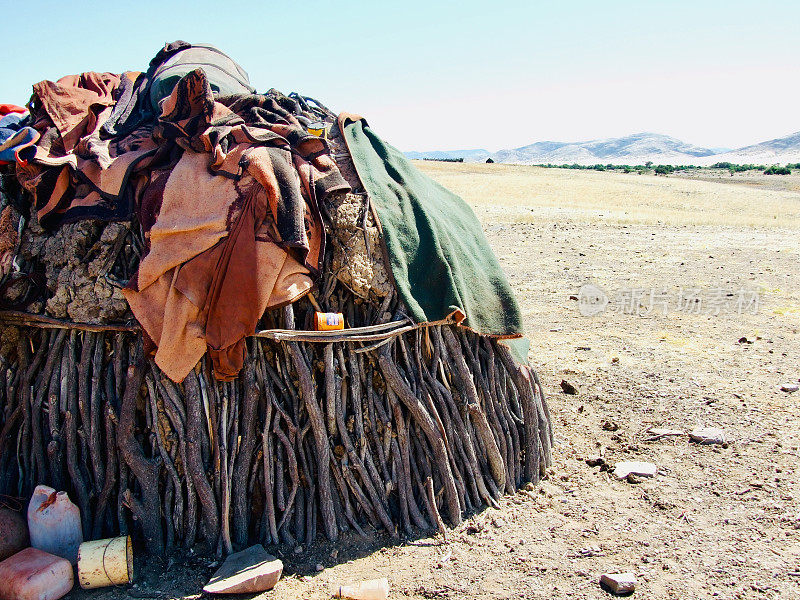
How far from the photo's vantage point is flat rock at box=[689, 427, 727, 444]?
16.5 ft

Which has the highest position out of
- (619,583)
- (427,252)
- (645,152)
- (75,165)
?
(645,152)

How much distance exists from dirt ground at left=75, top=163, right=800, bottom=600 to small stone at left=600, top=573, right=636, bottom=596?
6 centimetres

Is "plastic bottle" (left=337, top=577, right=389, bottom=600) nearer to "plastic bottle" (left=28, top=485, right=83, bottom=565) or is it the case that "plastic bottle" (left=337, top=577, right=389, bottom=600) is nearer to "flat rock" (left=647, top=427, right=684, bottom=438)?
"plastic bottle" (left=28, top=485, right=83, bottom=565)

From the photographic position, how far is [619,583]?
338 cm

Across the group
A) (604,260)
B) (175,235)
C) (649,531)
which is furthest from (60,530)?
(604,260)

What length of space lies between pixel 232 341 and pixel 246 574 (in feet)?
3.81

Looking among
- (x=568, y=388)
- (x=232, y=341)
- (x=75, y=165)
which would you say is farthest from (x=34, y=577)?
(x=568, y=388)

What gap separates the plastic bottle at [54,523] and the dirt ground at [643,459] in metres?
0.35

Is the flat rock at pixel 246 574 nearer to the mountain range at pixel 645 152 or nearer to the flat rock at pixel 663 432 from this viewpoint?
the flat rock at pixel 663 432

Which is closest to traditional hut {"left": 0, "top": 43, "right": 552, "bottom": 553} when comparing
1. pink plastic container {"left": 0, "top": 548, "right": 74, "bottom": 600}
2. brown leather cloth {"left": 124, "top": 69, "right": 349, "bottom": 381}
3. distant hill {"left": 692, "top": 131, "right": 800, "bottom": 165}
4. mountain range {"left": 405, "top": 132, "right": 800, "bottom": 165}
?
brown leather cloth {"left": 124, "top": 69, "right": 349, "bottom": 381}

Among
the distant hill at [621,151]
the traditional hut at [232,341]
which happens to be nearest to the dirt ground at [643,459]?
the traditional hut at [232,341]

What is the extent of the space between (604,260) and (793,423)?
6.25 metres

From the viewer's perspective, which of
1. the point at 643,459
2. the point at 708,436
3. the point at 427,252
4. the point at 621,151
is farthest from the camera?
the point at 621,151

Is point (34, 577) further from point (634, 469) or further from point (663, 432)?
point (663, 432)
